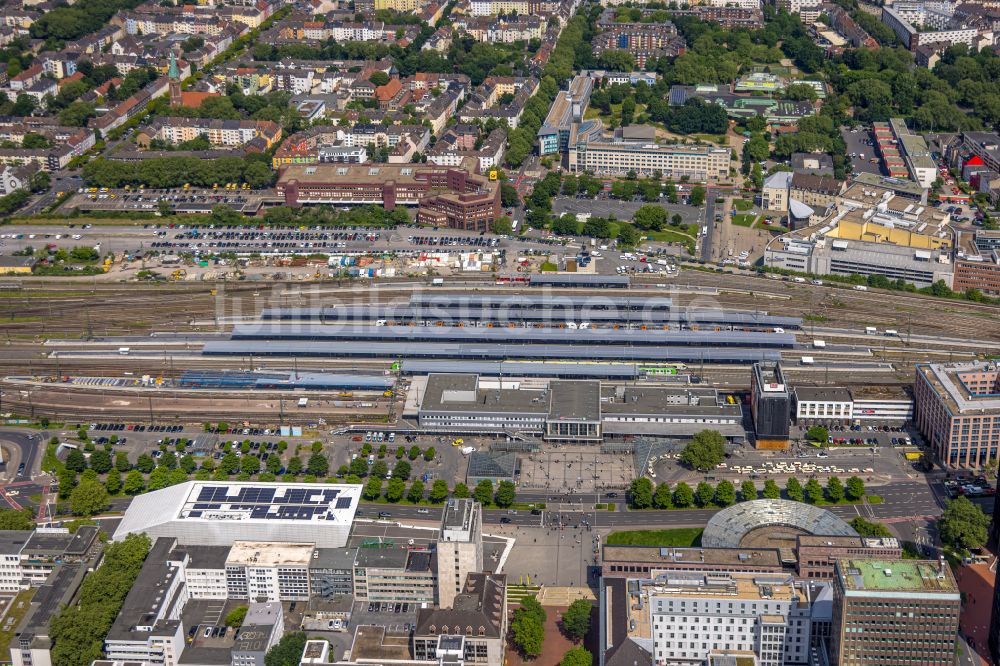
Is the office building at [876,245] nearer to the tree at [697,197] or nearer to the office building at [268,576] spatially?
the tree at [697,197]

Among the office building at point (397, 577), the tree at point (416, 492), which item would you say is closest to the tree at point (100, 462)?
the tree at point (416, 492)

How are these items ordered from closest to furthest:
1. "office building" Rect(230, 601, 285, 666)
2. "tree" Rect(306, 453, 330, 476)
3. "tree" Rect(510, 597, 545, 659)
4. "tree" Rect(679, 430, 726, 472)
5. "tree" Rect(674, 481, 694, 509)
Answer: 1. "office building" Rect(230, 601, 285, 666)
2. "tree" Rect(510, 597, 545, 659)
3. "tree" Rect(674, 481, 694, 509)
4. "tree" Rect(306, 453, 330, 476)
5. "tree" Rect(679, 430, 726, 472)

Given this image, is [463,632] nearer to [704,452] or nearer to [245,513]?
[245,513]

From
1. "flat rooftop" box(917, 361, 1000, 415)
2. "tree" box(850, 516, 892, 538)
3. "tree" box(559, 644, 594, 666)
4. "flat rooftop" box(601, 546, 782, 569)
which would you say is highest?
"flat rooftop" box(917, 361, 1000, 415)

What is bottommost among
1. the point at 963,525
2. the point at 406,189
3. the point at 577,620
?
the point at 577,620

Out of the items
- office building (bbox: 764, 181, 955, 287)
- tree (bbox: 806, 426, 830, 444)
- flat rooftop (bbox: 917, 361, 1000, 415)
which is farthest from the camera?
office building (bbox: 764, 181, 955, 287)

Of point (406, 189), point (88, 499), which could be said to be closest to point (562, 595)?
point (88, 499)

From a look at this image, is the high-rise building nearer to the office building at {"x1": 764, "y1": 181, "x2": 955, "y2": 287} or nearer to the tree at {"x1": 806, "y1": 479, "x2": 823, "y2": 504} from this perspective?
the tree at {"x1": 806, "y1": 479, "x2": 823, "y2": 504}

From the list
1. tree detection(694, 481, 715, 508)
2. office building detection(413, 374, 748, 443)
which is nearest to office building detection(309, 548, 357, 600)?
office building detection(413, 374, 748, 443)
